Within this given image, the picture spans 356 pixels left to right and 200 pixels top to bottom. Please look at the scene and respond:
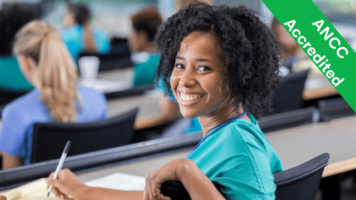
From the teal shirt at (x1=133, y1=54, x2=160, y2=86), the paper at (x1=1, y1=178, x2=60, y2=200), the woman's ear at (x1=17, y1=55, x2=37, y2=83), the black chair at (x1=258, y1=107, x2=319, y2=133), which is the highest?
the teal shirt at (x1=133, y1=54, x2=160, y2=86)

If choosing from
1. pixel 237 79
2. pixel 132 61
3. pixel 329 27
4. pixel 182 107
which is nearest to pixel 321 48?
pixel 329 27

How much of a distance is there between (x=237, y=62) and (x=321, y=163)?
32 cm

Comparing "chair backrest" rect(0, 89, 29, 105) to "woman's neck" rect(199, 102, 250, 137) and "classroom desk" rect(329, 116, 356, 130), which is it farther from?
"woman's neck" rect(199, 102, 250, 137)

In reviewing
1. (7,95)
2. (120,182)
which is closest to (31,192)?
(120,182)

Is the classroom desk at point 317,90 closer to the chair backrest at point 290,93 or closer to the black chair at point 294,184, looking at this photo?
the chair backrest at point 290,93

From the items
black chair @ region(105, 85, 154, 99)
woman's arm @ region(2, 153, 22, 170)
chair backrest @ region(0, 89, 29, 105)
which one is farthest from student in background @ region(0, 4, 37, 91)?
woman's arm @ region(2, 153, 22, 170)

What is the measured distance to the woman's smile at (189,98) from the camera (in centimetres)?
93

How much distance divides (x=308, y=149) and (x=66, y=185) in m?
0.93

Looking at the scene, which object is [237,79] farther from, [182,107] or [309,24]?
Result: [309,24]

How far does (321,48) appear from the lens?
1.07m

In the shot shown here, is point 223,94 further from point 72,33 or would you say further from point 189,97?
point 72,33

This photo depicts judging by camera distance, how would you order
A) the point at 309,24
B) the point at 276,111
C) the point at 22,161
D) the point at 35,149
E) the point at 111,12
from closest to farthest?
the point at 309,24 < the point at 35,149 < the point at 22,161 < the point at 276,111 < the point at 111,12

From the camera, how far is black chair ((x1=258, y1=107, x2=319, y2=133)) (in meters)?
1.88

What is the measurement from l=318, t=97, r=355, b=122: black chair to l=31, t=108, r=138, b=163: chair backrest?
91 cm
